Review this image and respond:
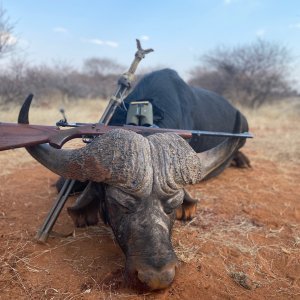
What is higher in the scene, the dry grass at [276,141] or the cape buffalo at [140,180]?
the cape buffalo at [140,180]

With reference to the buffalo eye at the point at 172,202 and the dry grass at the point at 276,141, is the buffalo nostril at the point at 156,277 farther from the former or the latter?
the dry grass at the point at 276,141

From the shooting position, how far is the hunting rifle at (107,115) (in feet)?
10.7

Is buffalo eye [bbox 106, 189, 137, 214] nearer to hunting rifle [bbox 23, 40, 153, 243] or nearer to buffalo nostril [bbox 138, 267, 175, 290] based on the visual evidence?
buffalo nostril [bbox 138, 267, 175, 290]

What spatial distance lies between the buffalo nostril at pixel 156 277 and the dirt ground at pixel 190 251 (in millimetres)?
150

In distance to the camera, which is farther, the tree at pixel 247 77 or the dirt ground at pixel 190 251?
the tree at pixel 247 77

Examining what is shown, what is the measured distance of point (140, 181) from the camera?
7.97 ft

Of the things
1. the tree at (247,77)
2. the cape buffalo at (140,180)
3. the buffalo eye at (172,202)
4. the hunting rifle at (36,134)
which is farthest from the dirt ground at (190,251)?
the tree at (247,77)

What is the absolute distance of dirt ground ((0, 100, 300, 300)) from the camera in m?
2.48

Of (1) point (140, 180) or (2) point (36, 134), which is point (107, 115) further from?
(1) point (140, 180)

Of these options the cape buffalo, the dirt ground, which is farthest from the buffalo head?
the dirt ground

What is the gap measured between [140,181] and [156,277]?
62 cm

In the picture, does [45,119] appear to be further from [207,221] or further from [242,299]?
[242,299]

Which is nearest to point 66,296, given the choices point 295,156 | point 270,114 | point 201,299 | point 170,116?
point 201,299

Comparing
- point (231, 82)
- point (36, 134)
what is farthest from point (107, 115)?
point (231, 82)
